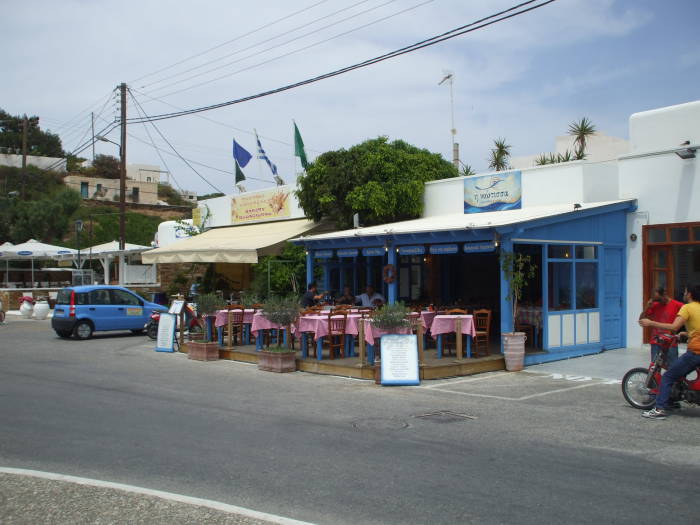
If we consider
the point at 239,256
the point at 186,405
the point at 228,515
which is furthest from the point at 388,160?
the point at 228,515

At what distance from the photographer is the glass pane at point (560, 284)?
14.2 m

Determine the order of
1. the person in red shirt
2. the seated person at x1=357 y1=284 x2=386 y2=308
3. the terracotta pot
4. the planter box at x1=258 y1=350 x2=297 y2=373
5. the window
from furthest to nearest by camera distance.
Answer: the window, the seated person at x1=357 y1=284 x2=386 y2=308, the planter box at x1=258 y1=350 x2=297 y2=373, the terracotta pot, the person in red shirt

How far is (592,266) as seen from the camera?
1466cm

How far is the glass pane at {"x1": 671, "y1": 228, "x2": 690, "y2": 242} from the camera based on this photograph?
1408 centimetres

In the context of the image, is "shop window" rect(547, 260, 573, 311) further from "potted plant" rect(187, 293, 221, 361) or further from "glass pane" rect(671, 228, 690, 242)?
"potted plant" rect(187, 293, 221, 361)

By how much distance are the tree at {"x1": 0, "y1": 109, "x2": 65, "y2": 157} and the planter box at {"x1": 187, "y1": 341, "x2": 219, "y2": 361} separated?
2755 inches

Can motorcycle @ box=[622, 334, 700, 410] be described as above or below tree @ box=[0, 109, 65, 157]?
below

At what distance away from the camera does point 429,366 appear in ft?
39.1

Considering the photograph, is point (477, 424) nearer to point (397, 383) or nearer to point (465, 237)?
point (397, 383)

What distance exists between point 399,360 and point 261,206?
15.2m

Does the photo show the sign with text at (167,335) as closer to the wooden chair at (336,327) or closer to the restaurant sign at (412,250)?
the wooden chair at (336,327)

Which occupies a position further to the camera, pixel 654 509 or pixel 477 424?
pixel 477 424

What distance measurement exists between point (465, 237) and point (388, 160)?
250 inches

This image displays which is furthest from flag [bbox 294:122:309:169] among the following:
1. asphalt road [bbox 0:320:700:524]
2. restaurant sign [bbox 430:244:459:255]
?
asphalt road [bbox 0:320:700:524]
